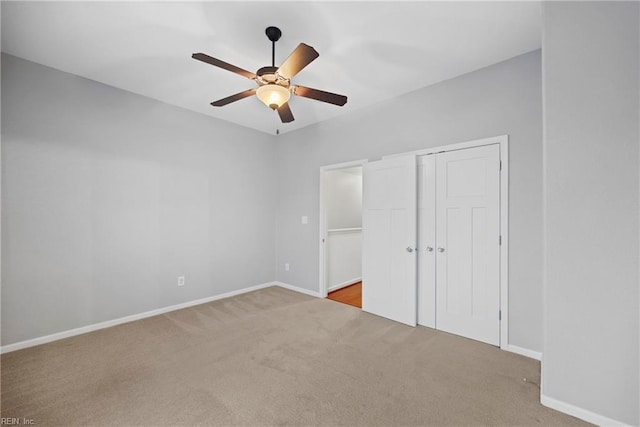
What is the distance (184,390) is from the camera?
189cm

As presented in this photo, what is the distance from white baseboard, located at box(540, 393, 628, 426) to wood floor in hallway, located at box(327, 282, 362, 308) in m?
2.18

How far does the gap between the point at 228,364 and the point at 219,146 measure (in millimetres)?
2997

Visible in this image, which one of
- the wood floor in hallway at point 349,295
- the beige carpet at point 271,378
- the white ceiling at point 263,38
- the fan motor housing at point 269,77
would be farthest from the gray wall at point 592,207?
the wood floor in hallway at point 349,295

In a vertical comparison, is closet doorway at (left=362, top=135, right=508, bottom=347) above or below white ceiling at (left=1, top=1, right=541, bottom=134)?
below

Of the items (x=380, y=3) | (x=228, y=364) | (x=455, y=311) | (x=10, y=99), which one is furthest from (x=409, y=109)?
(x=10, y=99)

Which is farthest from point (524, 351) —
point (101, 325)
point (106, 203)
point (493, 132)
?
point (106, 203)

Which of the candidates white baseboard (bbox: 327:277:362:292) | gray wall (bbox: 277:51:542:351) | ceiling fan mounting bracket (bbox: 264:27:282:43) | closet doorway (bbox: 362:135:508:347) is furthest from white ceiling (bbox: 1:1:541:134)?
white baseboard (bbox: 327:277:362:292)

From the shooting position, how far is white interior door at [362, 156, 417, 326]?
3.05m

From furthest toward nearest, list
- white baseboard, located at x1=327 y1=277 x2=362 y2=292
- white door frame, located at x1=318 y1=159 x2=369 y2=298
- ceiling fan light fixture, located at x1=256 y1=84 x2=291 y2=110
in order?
white baseboard, located at x1=327 y1=277 x2=362 y2=292
white door frame, located at x1=318 y1=159 x2=369 y2=298
ceiling fan light fixture, located at x1=256 y1=84 x2=291 y2=110

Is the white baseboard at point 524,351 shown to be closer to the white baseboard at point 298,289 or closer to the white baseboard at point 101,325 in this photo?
the white baseboard at point 298,289

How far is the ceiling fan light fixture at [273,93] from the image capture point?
6.72 feet

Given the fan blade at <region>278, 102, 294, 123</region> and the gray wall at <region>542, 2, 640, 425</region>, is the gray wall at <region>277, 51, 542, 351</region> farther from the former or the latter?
the fan blade at <region>278, 102, 294, 123</region>

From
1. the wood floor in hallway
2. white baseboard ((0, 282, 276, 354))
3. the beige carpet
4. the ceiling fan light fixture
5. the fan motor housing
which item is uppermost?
the fan motor housing

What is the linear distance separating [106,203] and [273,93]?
2.40 meters
